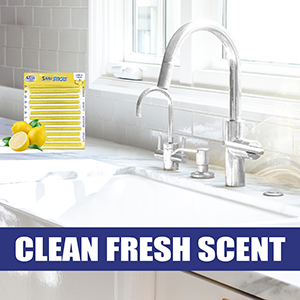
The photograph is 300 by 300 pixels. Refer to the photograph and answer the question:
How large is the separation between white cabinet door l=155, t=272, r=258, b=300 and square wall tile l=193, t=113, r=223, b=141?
32.1 inches

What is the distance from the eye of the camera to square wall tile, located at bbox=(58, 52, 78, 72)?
2420mm

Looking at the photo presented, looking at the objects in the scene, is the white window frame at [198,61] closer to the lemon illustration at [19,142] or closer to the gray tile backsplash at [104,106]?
the gray tile backsplash at [104,106]

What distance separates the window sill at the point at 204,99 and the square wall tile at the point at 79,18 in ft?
0.82

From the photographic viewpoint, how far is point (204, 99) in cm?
181

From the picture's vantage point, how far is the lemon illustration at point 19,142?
1.99 metres

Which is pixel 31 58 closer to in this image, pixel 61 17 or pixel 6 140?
pixel 61 17

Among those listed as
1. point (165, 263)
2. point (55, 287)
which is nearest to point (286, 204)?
point (165, 263)

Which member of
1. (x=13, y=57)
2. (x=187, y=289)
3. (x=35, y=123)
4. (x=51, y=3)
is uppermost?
(x=51, y=3)

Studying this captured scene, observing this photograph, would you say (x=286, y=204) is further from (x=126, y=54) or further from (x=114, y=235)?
(x=126, y=54)

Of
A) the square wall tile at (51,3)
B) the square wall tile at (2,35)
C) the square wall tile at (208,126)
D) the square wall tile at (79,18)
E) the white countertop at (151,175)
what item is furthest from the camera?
the square wall tile at (2,35)

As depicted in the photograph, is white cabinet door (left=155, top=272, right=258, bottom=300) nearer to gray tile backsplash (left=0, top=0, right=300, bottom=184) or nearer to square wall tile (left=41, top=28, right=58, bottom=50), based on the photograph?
gray tile backsplash (left=0, top=0, right=300, bottom=184)

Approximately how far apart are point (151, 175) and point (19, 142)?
0.54 m

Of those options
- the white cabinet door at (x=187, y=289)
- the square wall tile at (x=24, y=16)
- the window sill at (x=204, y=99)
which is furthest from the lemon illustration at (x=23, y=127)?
the white cabinet door at (x=187, y=289)

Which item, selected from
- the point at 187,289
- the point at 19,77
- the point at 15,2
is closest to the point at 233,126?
the point at 187,289
